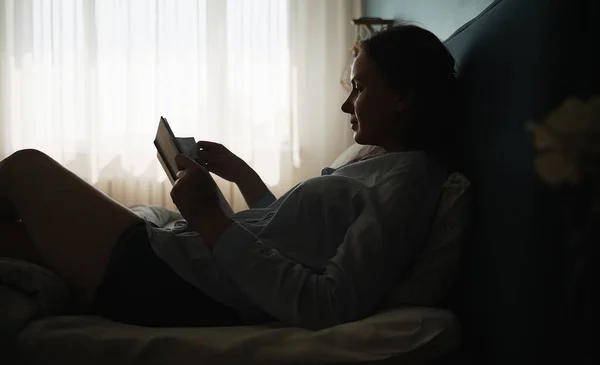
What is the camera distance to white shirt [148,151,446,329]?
845 mm

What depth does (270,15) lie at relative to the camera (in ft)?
8.87

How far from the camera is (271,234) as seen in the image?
3.22 feet

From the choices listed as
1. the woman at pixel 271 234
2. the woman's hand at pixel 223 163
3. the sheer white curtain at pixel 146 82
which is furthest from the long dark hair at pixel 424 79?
the sheer white curtain at pixel 146 82

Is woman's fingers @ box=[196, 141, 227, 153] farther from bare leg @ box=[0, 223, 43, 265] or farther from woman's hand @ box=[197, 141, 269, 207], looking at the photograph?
bare leg @ box=[0, 223, 43, 265]

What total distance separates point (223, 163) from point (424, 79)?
598mm

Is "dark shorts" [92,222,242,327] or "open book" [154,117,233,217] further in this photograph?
"open book" [154,117,233,217]

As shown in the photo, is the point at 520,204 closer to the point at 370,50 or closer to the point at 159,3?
the point at 370,50

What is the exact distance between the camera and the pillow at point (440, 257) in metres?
0.92

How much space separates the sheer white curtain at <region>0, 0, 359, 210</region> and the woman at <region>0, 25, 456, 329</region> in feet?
5.31

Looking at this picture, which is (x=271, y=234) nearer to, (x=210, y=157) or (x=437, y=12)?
(x=210, y=157)

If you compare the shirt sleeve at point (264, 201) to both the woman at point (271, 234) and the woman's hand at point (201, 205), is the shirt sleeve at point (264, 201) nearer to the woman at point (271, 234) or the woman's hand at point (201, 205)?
the woman at point (271, 234)

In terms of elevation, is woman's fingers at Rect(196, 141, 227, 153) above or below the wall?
below

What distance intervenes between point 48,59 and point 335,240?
7.35 feet

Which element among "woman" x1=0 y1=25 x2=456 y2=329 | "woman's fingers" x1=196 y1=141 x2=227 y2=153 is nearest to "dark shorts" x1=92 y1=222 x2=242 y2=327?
"woman" x1=0 y1=25 x2=456 y2=329
